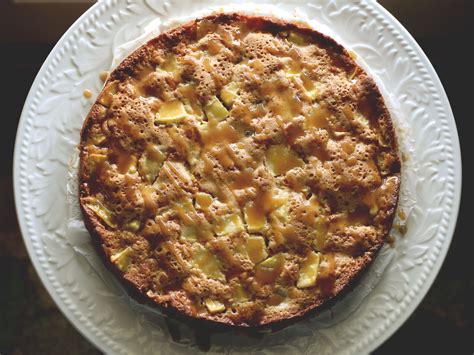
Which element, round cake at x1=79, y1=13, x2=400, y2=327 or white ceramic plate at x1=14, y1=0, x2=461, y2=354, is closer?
round cake at x1=79, y1=13, x2=400, y2=327

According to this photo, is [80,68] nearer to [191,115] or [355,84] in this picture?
[191,115]

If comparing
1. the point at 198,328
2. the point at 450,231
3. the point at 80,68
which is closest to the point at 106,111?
the point at 80,68

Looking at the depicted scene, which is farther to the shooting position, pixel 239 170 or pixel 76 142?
pixel 76 142

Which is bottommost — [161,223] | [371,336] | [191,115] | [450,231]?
[371,336]

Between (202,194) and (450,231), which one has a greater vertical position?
(202,194)
